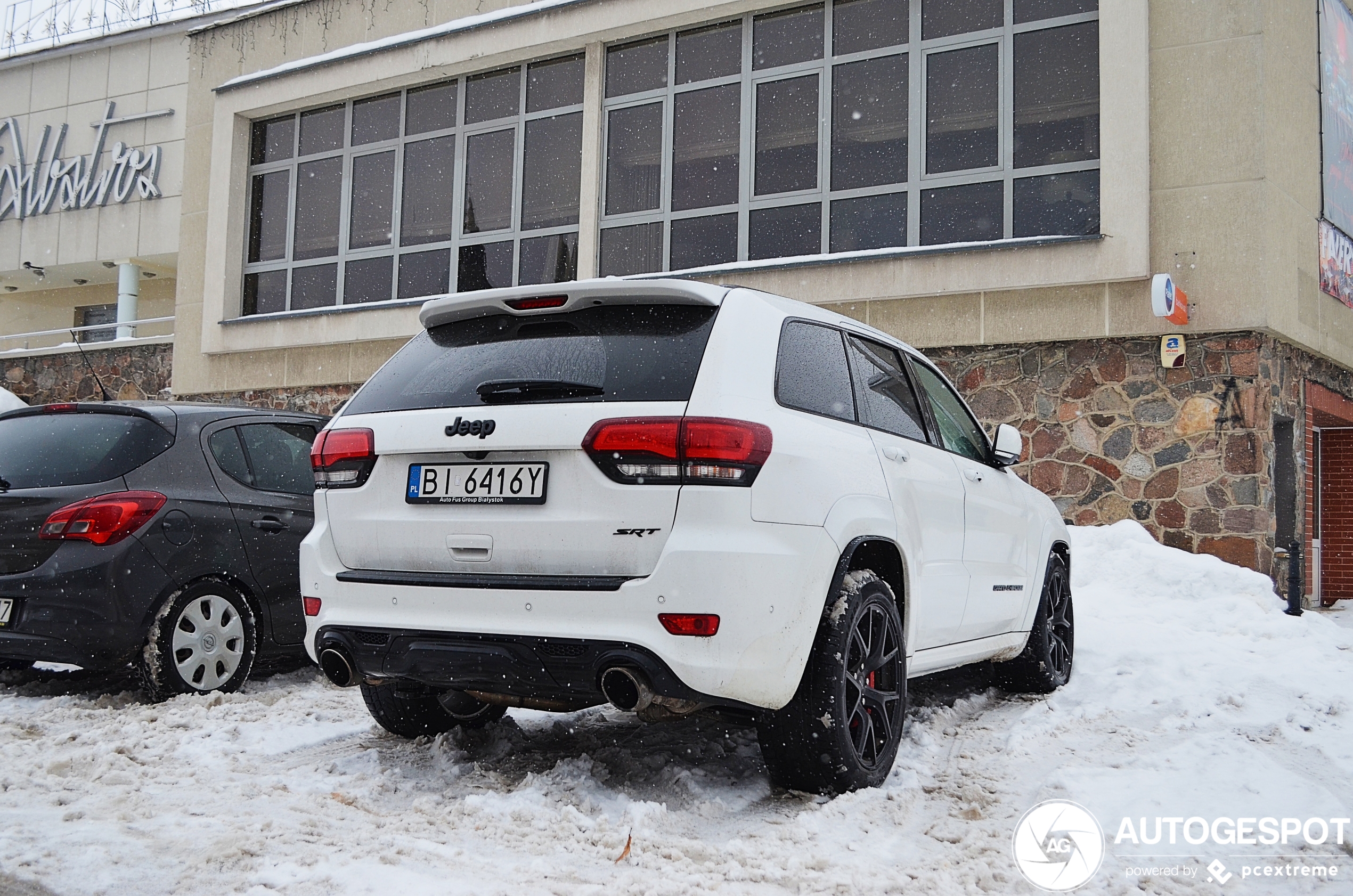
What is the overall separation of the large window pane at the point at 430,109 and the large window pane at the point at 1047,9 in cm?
725

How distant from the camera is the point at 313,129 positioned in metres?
15.7

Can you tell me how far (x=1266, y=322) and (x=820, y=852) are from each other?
8.14 metres

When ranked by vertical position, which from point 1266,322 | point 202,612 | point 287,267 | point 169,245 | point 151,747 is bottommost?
point 151,747

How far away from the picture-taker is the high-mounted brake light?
3760 mm

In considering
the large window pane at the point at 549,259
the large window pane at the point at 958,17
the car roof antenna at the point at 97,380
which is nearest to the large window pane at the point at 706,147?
the large window pane at the point at 549,259

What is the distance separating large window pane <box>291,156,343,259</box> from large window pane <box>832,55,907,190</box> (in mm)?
7305

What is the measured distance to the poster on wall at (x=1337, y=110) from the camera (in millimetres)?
11469

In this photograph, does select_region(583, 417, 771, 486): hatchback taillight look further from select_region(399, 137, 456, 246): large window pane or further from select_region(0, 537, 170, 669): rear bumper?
select_region(399, 137, 456, 246): large window pane

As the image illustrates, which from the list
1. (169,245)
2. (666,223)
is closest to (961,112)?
(666,223)

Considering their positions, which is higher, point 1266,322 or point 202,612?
point 1266,322

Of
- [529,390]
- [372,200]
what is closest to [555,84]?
[372,200]

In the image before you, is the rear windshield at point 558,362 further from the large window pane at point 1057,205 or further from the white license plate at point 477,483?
the large window pane at point 1057,205

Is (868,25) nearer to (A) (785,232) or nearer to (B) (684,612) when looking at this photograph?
(A) (785,232)

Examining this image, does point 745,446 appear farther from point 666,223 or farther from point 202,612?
point 666,223
